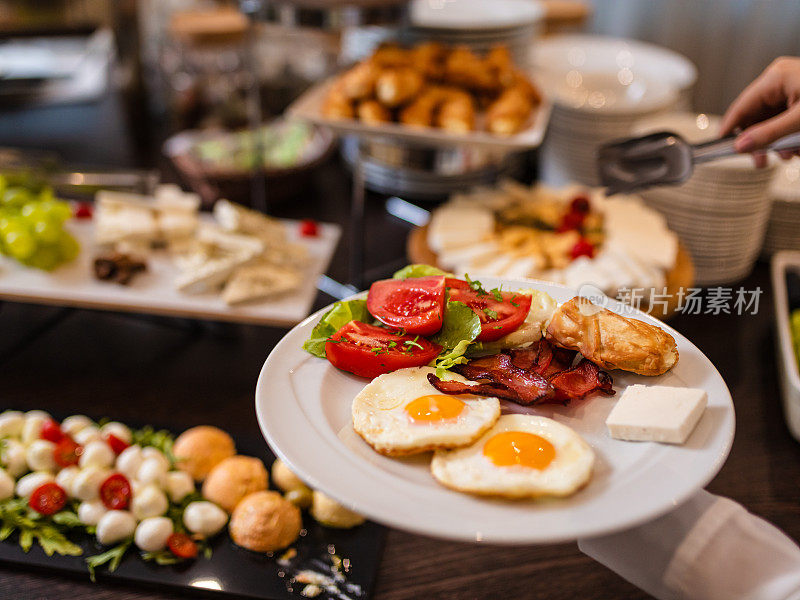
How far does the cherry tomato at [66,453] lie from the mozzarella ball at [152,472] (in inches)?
5.6

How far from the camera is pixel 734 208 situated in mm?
1847

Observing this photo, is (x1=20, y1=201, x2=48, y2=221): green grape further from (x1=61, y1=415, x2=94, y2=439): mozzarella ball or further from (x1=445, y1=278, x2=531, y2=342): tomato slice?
(x1=445, y1=278, x2=531, y2=342): tomato slice

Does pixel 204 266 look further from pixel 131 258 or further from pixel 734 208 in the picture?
pixel 734 208

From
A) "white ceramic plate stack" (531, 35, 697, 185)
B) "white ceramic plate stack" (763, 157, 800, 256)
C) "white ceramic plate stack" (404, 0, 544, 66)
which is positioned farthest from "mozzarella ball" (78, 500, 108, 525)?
"white ceramic plate stack" (763, 157, 800, 256)

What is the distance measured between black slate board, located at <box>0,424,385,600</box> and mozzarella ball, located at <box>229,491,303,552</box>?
0.02 metres

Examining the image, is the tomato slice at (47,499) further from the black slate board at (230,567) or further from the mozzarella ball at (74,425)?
the mozzarella ball at (74,425)

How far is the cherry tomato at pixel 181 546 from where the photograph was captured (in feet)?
4.01

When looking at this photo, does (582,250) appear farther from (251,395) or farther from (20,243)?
(20,243)

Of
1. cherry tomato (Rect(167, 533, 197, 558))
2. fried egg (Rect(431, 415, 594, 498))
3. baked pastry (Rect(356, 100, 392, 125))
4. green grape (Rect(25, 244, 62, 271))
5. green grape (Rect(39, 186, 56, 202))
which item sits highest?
baked pastry (Rect(356, 100, 392, 125))

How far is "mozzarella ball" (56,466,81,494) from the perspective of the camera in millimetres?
1312

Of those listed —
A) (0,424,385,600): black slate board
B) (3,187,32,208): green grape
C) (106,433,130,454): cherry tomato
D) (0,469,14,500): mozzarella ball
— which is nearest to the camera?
(0,424,385,600): black slate board

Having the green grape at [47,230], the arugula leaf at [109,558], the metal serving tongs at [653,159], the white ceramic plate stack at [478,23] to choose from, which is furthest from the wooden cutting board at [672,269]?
the arugula leaf at [109,558]

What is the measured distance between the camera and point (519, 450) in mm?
714

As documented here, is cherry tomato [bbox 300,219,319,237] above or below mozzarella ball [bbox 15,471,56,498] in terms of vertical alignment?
above
